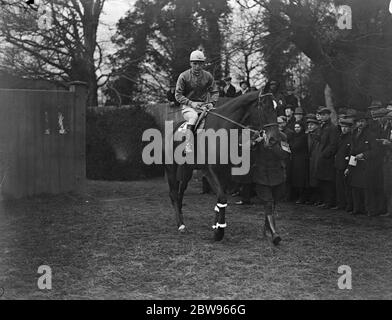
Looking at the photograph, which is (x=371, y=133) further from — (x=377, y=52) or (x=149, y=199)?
(x=149, y=199)

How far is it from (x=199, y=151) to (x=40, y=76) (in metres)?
13.8

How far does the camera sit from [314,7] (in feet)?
39.4

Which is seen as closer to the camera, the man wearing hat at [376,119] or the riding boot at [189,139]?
the riding boot at [189,139]

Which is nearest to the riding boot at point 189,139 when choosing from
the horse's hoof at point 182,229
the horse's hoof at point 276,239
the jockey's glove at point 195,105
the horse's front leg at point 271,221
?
the jockey's glove at point 195,105

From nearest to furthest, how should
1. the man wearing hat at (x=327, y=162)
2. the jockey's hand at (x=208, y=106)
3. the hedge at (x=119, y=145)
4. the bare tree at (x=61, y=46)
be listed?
the jockey's hand at (x=208, y=106)
the man wearing hat at (x=327, y=162)
the hedge at (x=119, y=145)
the bare tree at (x=61, y=46)

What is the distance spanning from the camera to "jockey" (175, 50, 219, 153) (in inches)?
338

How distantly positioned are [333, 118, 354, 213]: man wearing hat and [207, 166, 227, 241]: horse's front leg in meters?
3.67

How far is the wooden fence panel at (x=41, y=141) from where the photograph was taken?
11117 mm

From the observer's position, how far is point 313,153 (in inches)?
467

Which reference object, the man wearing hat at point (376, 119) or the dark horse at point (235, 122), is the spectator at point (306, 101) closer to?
the man wearing hat at point (376, 119)

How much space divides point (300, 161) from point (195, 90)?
4032 millimetres

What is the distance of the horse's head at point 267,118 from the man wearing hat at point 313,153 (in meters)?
4.04

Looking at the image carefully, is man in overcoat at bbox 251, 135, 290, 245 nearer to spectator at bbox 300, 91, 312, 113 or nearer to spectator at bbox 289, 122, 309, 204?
spectator at bbox 289, 122, 309, 204

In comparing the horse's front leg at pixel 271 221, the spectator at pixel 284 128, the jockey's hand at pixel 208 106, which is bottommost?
the horse's front leg at pixel 271 221
